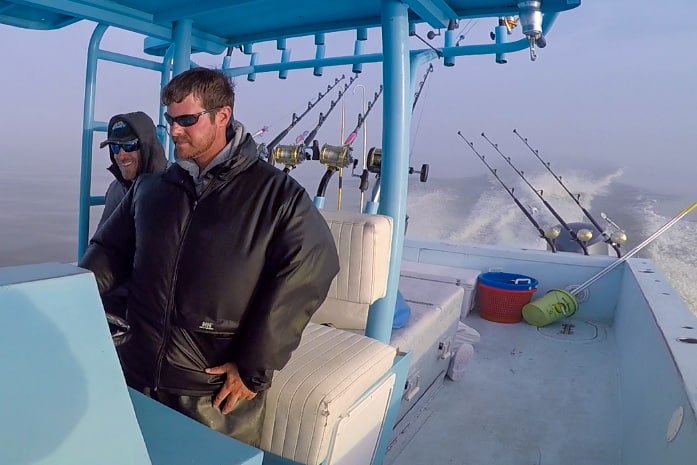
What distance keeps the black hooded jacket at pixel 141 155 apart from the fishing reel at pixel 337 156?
2.22ft

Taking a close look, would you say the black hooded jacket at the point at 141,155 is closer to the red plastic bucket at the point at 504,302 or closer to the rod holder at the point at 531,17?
the rod holder at the point at 531,17

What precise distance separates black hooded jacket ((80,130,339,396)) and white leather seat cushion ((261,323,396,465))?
0.39 feet

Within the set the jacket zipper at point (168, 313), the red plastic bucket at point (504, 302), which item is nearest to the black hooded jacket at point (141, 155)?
the jacket zipper at point (168, 313)

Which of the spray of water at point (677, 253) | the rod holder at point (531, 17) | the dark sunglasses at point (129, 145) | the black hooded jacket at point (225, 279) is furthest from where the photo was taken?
the spray of water at point (677, 253)

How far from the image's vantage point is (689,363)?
4.86ft

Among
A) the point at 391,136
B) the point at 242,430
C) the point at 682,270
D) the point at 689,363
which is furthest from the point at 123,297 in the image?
the point at 682,270

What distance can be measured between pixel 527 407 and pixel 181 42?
239 centimetres

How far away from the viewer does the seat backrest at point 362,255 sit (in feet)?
5.66

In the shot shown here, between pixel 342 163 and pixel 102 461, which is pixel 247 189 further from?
pixel 342 163

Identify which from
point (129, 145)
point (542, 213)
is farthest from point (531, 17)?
point (542, 213)

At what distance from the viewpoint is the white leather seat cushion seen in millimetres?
1272

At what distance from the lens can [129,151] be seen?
2031 millimetres

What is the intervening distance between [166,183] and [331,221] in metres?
0.65

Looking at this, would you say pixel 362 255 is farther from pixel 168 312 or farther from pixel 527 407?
pixel 527 407
